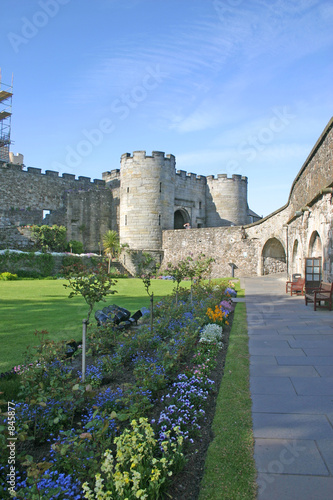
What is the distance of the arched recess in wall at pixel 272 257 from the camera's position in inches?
909

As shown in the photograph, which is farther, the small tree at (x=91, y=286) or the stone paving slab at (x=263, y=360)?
the small tree at (x=91, y=286)

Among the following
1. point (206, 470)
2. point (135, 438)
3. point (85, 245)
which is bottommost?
point (206, 470)

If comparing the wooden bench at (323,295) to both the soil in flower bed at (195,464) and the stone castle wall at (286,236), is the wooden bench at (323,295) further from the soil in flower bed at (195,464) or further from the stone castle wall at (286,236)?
the soil in flower bed at (195,464)

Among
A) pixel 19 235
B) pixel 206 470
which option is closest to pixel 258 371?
pixel 206 470

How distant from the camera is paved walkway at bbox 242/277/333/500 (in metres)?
2.36

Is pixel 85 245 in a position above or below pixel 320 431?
above

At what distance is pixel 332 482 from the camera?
2326 millimetres

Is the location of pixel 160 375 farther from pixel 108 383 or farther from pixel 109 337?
pixel 109 337

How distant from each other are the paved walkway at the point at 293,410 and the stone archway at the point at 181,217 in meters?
26.6

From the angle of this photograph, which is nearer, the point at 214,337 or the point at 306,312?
the point at 214,337

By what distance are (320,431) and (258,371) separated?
1.57 meters

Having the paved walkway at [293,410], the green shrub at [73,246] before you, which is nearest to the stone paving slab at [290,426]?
the paved walkway at [293,410]

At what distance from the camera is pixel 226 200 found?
112 ft

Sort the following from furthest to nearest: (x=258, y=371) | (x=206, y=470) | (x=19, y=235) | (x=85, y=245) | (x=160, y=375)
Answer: (x=85, y=245) < (x=19, y=235) < (x=258, y=371) < (x=160, y=375) < (x=206, y=470)
